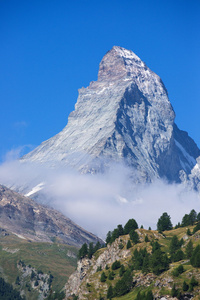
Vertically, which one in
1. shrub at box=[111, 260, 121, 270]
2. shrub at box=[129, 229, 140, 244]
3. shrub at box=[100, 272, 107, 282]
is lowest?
shrub at box=[100, 272, 107, 282]

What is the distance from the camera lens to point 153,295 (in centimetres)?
11438

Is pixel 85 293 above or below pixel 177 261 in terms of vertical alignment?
below

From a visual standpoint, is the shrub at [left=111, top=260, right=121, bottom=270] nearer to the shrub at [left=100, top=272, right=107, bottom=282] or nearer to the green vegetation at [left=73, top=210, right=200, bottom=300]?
the green vegetation at [left=73, top=210, right=200, bottom=300]

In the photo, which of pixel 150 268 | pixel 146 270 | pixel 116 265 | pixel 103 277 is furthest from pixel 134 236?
pixel 150 268

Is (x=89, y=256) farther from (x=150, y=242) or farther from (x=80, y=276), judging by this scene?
(x=150, y=242)

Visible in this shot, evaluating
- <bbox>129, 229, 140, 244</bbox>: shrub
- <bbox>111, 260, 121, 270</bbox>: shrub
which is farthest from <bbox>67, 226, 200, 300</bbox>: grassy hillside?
<bbox>129, 229, 140, 244</bbox>: shrub

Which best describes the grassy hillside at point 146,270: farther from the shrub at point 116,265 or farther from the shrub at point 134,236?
the shrub at point 134,236

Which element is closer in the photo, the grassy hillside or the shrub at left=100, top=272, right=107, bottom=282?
the grassy hillside

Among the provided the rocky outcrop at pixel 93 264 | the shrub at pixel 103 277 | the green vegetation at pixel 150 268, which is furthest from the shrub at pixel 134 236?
the shrub at pixel 103 277

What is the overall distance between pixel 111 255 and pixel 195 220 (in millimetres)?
38089

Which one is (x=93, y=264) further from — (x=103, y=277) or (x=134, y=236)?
(x=103, y=277)

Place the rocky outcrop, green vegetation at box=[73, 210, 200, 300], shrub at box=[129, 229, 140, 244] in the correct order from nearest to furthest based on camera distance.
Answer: green vegetation at box=[73, 210, 200, 300] → the rocky outcrop → shrub at box=[129, 229, 140, 244]

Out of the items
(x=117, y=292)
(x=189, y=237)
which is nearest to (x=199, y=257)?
→ (x=117, y=292)

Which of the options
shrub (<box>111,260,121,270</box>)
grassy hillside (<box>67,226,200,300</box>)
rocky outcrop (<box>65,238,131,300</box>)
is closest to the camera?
grassy hillside (<box>67,226,200,300</box>)
